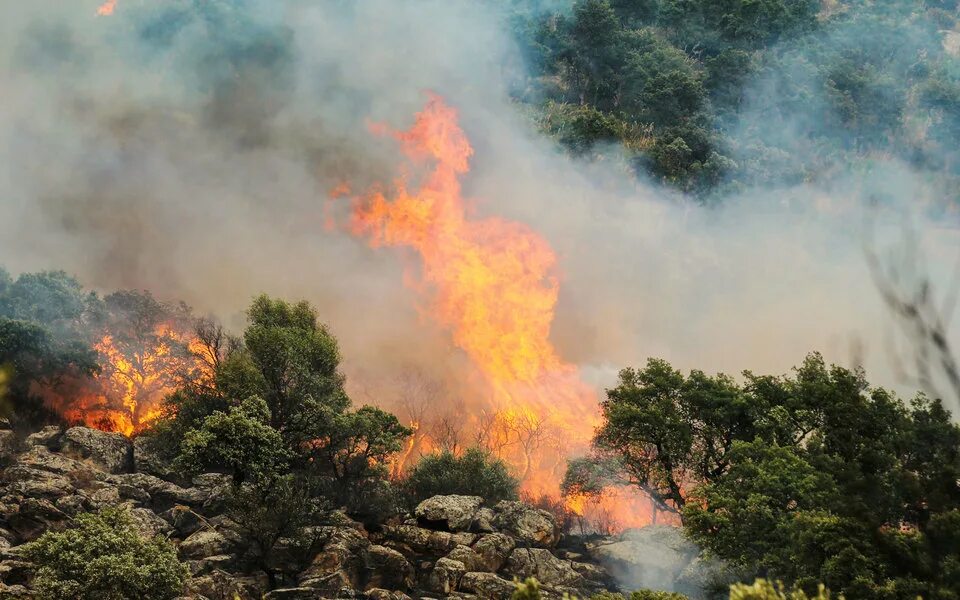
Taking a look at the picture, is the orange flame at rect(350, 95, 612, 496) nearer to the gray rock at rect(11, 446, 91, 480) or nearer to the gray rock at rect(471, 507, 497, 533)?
the gray rock at rect(471, 507, 497, 533)

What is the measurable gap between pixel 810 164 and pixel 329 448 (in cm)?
7404

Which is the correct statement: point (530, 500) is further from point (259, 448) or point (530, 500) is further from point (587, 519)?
point (259, 448)

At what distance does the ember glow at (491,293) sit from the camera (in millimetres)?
69562

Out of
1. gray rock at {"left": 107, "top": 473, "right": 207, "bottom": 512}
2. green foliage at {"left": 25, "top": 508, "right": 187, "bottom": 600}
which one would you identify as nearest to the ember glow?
gray rock at {"left": 107, "top": 473, "right": 207, "bottom": 512}

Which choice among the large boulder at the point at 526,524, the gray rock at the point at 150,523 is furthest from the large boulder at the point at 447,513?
→ the gray rock at the point at 150,523

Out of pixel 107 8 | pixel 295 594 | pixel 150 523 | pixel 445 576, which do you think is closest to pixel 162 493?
pixel 150 523

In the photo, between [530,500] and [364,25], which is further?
[364,25]

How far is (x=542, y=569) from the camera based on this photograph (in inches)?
1795

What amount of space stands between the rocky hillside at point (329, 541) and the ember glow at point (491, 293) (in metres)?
14.9

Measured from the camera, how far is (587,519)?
6438cm

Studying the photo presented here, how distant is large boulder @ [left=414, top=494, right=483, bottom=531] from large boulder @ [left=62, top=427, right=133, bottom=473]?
843 inches

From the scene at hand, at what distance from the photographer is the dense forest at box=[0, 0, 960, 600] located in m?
31.1

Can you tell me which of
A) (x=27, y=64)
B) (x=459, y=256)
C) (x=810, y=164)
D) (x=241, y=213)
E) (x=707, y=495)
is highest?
(x=27, y=64)

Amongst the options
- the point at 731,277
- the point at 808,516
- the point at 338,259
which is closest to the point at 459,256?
the point at 338,259
